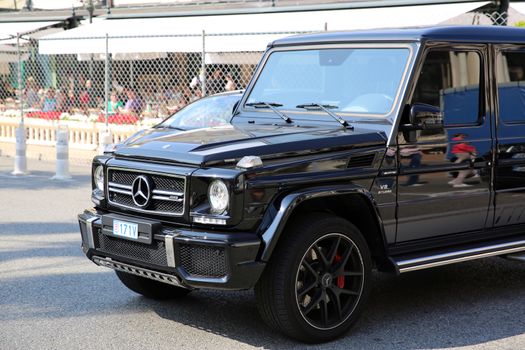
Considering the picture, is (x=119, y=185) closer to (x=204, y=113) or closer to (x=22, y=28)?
(x=204, y=113)

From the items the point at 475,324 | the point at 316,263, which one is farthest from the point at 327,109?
the point at 475,324

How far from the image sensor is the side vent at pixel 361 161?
5672mm

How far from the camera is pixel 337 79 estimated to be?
6.46 metres

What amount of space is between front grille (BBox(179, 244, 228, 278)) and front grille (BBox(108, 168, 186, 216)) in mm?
256

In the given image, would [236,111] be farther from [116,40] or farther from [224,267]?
[116,40]

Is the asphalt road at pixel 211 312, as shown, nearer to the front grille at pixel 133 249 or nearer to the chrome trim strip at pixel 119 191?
the front grille at pixel 133 249

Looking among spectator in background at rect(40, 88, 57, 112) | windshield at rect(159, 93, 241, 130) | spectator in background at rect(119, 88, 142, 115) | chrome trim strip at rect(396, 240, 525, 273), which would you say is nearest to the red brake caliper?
chrome trim strip at rect(396, 240, 525, 273)

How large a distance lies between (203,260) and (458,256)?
1.87m

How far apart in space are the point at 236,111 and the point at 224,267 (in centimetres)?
202

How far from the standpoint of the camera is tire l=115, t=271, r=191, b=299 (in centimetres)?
659

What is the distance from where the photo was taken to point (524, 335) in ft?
19.2

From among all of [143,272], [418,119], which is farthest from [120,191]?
[418,119]

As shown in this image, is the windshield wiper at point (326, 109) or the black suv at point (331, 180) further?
the windshield wiper at point (326, 109)

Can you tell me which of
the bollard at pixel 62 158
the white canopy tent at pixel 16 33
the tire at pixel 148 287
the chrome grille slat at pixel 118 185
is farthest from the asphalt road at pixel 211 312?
the white canopy tent at pixel 16 33
